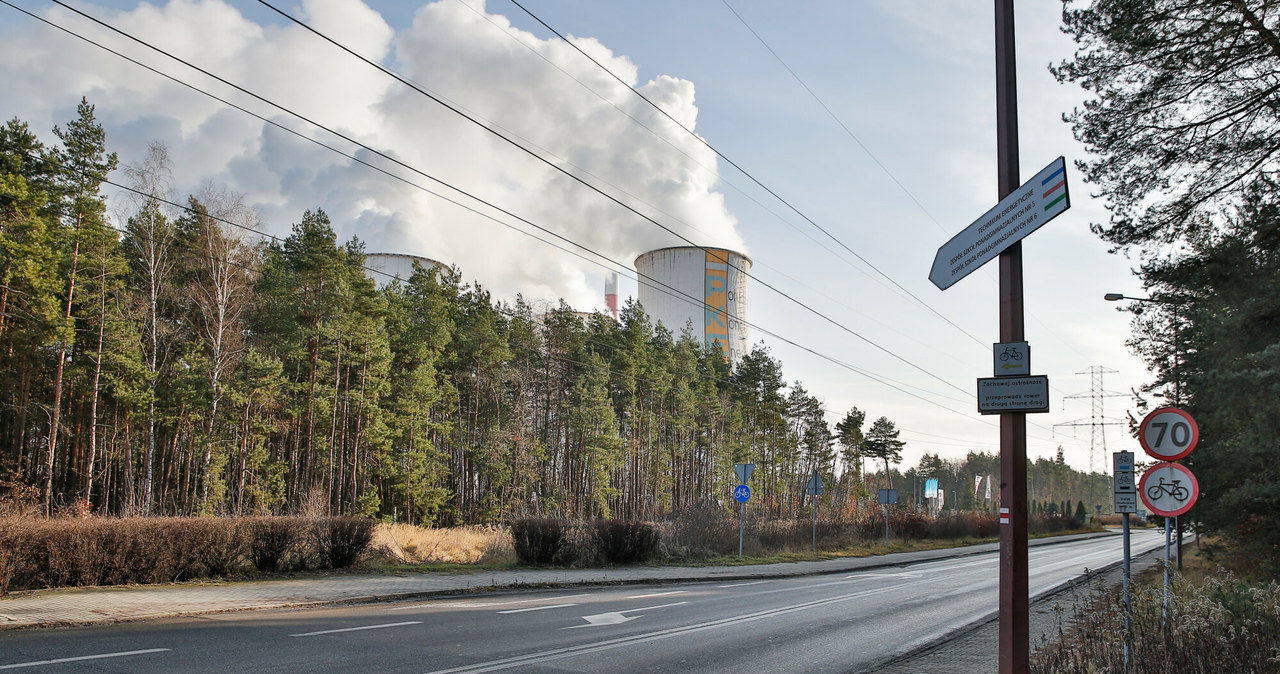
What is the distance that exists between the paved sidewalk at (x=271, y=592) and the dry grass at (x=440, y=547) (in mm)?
2429

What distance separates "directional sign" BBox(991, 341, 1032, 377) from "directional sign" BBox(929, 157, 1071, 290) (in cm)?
68

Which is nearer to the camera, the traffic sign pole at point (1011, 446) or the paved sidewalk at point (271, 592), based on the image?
the traffic sign pole at point (1011, 446)

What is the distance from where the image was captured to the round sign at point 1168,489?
25.4 feet

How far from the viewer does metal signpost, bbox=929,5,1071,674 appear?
209 inches

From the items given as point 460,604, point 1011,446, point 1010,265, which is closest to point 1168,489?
point 1011,446

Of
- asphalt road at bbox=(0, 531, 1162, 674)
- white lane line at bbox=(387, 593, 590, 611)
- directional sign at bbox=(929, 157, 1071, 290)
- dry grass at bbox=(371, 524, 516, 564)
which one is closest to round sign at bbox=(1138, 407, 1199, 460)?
directional sign at bbox=(929, 157, 1071, 290)

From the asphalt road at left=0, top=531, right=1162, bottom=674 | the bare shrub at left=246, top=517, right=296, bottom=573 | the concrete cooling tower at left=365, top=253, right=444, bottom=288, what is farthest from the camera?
the concrete cooling tower at left=365, top=253, right=444, bottom=288

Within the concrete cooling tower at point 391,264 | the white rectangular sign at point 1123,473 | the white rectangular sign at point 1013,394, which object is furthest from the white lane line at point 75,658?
the concrete cooling tower at point 391,264

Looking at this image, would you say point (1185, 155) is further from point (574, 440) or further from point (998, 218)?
point (574, 440)

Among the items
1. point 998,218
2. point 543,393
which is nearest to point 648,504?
point 543,393

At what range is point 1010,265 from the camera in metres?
5.76

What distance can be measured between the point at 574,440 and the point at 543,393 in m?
3.96

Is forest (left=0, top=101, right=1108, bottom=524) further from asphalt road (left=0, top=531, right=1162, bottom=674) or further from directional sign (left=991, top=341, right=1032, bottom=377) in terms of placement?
directional sign (left=991, top=341, right=1032, bottom=377)

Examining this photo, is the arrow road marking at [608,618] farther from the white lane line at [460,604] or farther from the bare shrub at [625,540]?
the bare shrub at [625,540]
